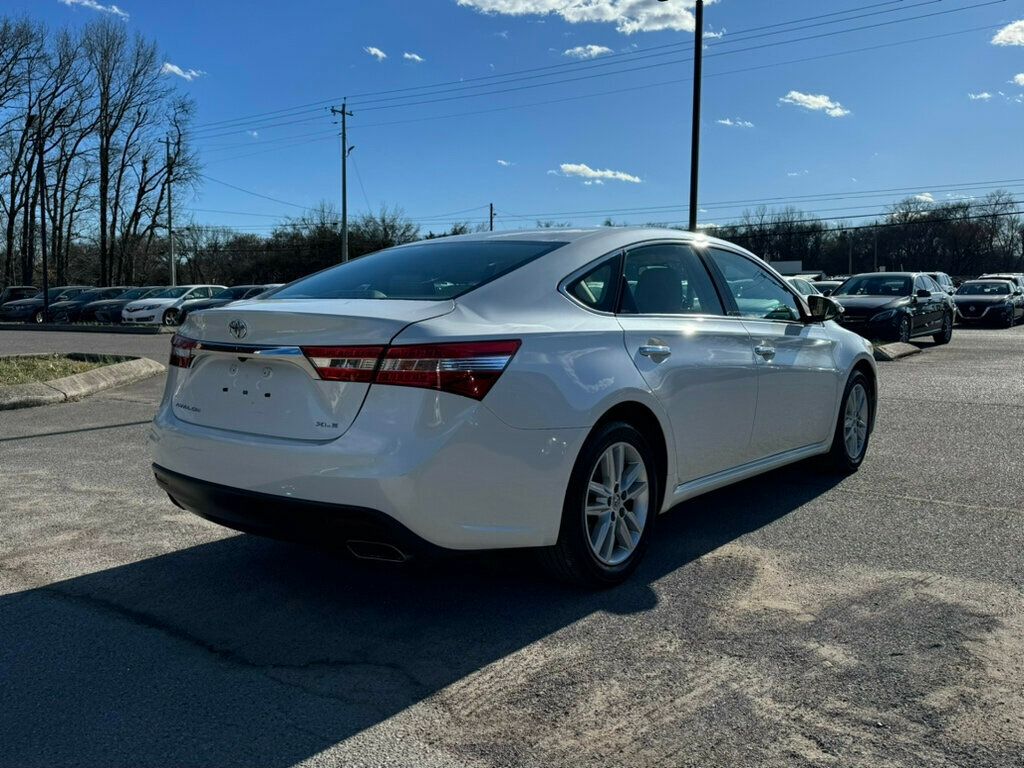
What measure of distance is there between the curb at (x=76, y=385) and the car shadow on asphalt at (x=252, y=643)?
6.24m

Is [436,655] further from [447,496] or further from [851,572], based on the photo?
[851,572]

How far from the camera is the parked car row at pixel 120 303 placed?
29219 millimetres

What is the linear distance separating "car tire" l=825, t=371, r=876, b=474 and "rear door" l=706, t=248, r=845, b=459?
0.24 m

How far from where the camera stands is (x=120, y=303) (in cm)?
3419

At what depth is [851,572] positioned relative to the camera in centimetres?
399

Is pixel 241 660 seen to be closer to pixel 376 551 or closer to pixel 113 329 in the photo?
pixel 376 551

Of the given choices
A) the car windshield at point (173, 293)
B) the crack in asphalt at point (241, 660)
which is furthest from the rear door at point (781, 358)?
the car windshield at point (173, 293)

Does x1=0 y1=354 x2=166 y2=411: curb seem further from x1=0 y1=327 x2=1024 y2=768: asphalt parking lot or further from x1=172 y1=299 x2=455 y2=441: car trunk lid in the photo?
x1=172 y1=299 x2=455 y2=441: car trunk lid

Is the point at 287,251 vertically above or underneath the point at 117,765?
above

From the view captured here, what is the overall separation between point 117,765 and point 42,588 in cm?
176

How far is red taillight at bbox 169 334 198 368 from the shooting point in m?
3.74

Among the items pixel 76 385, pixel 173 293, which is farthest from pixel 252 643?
pixel 173 293

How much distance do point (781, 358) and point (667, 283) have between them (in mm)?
1001

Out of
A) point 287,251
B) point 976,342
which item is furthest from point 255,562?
point 287,251
